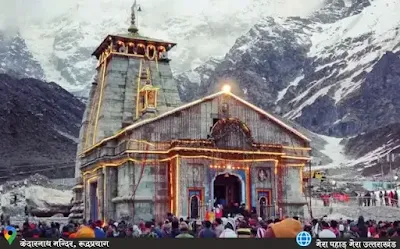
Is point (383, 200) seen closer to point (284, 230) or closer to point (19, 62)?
point (284, 230)

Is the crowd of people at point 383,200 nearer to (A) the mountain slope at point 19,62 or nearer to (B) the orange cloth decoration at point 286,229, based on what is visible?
(B) the orange cloth decoration at point 286,229

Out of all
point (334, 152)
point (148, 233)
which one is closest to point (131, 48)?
point (148, 233)

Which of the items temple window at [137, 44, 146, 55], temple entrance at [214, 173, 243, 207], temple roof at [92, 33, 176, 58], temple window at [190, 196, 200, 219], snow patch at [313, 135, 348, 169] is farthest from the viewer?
snow patch at [313, 135, 348, 169]

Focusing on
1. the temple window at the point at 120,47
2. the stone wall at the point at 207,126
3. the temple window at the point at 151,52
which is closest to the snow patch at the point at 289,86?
the temple window at the point at 151,52

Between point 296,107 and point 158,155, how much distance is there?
328ft

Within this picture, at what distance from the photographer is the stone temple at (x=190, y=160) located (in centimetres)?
2575

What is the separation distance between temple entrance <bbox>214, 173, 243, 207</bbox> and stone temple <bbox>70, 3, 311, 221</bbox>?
0.05 meters

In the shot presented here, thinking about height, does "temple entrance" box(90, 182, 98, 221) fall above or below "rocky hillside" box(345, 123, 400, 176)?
below

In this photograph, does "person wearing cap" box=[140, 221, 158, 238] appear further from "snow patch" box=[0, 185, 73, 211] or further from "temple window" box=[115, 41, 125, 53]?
"snow patch" box=[0, 185, 73, 211]

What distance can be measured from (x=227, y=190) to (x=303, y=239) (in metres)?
18.8

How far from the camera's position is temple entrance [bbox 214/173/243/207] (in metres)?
27.8

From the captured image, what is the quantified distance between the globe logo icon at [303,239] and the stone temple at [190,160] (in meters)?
15.5

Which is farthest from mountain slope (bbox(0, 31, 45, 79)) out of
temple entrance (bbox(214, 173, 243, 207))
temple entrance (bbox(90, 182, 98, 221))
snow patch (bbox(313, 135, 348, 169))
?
temple entrance (bbox(214, 173, 243, 207))

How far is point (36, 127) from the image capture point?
81562 mm
